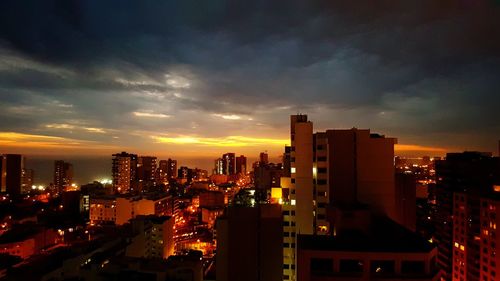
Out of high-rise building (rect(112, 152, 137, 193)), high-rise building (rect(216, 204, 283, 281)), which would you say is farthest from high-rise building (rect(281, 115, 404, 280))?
high-rise building (rect(112, 152, 137, 193))

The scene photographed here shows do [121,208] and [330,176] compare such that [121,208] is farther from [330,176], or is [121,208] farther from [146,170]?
[146,170]

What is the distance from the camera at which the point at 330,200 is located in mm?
16609

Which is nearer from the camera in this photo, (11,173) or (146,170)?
(11,173)

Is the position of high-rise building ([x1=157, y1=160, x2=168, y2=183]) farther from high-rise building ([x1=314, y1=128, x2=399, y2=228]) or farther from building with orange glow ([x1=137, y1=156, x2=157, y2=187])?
high-rise building ([x1=314, y1=128, x2=399, y2=228])

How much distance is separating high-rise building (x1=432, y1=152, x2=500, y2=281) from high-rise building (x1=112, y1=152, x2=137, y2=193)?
60520 millimetres

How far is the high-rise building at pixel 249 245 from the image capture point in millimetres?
14633

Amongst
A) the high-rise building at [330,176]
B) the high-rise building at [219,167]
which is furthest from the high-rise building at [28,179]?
the high-rise building at [330,176]

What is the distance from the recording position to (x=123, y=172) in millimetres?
74125

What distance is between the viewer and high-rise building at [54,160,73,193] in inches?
3190

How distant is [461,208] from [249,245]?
55.4ft

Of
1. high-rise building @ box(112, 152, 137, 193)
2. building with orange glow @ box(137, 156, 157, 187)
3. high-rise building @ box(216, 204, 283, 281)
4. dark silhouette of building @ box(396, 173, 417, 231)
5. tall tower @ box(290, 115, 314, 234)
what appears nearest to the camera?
high-rise building @ box(216, 204, 283, 281)

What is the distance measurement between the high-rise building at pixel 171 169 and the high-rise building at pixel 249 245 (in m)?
89.1

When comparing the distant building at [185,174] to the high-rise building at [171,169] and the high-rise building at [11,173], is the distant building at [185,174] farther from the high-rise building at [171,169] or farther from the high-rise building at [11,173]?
the high-rise building at [11,173]

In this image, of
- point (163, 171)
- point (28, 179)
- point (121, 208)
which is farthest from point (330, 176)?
point (163, 171)
